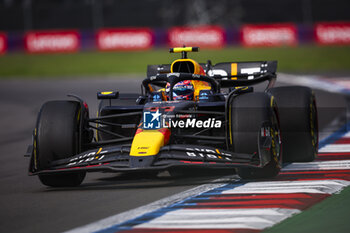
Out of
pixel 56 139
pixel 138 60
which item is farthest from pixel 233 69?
pixel 138 60

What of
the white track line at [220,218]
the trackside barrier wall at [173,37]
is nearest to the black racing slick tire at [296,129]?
the white track line at [220,218]

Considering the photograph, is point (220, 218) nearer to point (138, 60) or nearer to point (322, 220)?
point (322, 220)

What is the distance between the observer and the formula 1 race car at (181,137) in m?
7.96

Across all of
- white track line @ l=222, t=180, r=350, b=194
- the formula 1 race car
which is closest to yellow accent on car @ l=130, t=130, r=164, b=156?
the formula 1 race car

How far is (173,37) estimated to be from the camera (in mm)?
39625

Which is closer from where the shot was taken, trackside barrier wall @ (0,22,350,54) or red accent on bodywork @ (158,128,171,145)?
red accent on bodywork @ (158,128,171,145)

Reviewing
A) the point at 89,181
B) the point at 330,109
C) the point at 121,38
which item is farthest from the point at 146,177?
the point at 121,38

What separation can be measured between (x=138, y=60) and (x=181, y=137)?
2878 centimetres

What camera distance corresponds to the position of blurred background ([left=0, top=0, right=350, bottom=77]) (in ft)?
127

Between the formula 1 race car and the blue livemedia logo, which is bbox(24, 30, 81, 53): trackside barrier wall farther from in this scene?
the blue livemedia logo

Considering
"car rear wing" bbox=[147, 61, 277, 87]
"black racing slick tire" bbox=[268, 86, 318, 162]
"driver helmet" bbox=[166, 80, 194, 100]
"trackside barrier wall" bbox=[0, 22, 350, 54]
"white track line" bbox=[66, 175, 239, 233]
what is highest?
"trackside barrier wall" bbox=[0, 22, 350, 54]

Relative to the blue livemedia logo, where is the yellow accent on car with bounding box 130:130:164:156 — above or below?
below

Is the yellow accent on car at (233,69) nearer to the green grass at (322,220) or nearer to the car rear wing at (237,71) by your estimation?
the car rear wing at (237,71)

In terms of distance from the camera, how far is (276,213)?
21.2 feet
